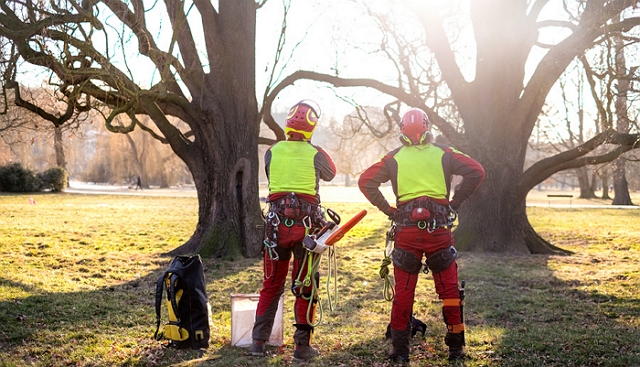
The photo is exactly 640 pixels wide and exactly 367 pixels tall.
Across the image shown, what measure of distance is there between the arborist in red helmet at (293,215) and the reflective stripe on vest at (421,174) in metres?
0.67

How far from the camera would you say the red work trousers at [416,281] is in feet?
18.5

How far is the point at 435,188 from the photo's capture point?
5703 mm

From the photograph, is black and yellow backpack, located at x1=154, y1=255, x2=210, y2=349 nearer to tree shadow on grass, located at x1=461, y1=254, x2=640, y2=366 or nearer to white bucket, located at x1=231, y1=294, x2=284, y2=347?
white bucket, located at x1=231, y1=294, x2=284, y2=347

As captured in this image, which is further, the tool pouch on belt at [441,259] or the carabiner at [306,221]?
the carabiner at [306,221]

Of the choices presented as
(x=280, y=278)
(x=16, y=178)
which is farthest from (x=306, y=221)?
(x=16, y=178)

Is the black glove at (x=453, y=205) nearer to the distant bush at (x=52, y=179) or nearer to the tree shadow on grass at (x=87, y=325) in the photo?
the tree shadow on grass at (x=87, y=325)

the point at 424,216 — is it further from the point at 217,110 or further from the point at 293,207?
the point at 217,110

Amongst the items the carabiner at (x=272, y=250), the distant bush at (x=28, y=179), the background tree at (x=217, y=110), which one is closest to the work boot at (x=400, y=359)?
the carabiner at (x=272, y=250)

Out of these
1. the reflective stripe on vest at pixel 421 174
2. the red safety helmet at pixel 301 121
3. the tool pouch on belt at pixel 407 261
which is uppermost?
the red safety helmet at pixel 301 121

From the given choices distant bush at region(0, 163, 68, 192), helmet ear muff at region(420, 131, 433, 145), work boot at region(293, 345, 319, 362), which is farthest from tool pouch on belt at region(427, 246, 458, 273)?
distant bush at region(0, 163, 68, 192)

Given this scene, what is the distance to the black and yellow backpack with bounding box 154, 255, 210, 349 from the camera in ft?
19.2

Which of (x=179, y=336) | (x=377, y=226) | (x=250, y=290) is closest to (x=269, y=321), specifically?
(x=179, y=336)

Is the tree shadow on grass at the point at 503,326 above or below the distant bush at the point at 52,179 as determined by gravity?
below

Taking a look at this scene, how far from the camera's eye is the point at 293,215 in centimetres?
573
